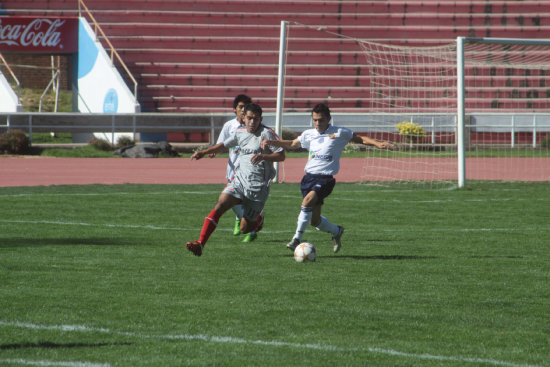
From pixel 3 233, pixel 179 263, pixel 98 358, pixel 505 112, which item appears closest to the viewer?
pixel 98 358

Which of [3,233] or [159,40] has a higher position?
[159,40]

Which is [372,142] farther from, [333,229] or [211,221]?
[211,221]

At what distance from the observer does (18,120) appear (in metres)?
Result: 29.7

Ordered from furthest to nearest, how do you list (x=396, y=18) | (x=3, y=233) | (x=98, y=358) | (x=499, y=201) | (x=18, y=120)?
(x=396, y=18) → (x=18, y=120) → (x=499, y=201) → (x=3, y=233) → (x=98, y=358)

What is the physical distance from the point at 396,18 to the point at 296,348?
1379 inches

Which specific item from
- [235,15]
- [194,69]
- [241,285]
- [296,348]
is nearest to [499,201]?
[241,285]

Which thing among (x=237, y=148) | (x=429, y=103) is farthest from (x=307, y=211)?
(x=429, y=103)

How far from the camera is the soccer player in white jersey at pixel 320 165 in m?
9.36

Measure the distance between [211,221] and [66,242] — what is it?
194 centimetres

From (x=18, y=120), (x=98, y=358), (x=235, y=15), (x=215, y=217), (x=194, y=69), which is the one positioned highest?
(x=235, y=15)

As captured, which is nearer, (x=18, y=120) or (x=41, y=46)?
(x=18, y=120)

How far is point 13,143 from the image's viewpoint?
89.4ft

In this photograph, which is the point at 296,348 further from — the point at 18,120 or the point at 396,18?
the point at 396,18

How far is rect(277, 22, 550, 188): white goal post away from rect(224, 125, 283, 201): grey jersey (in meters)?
9.09
